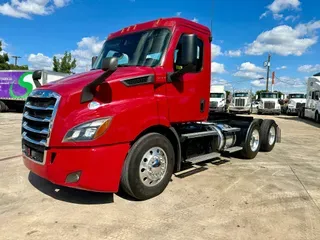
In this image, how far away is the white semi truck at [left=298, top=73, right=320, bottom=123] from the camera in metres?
20.1

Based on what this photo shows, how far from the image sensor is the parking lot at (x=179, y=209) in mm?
3375

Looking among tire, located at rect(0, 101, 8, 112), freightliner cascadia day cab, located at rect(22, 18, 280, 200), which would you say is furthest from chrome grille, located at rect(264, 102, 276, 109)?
freightliner cascadia day cab, located at rect(22, 18, 280, 200)

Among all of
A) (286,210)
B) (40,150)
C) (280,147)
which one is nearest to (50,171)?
(40,150)

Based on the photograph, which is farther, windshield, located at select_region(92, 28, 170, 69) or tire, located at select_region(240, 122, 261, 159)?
tire, located at select_region(240, 122, 261, 159)

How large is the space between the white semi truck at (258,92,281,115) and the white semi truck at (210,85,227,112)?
3946mm

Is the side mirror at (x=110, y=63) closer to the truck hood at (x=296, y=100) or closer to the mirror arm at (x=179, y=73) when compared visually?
the mirror arm at (x=179, y=73)

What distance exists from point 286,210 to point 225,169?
217 centimetres

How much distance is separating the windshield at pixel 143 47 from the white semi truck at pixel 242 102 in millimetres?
26948

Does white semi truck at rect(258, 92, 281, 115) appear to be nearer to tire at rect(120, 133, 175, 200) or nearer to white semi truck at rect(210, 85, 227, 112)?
white semi truck at rect(210, 85, 227, 112)

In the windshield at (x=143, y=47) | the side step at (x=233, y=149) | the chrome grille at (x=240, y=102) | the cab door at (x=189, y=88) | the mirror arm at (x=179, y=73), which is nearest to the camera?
the mirror arm at (x=179, y=73)

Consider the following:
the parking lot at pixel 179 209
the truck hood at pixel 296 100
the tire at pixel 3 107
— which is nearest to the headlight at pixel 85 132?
the parking lot at pixel 179 209

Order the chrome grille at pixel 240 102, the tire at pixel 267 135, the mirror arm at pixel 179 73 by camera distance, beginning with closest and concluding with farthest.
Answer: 1. the mirror arm at pixel 179 73
2. the tire at pixel 267 135
3. the chrome grille at pixel 240 102

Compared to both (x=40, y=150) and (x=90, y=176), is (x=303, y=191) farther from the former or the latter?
(x=40, y=150)

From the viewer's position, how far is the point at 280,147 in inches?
367
